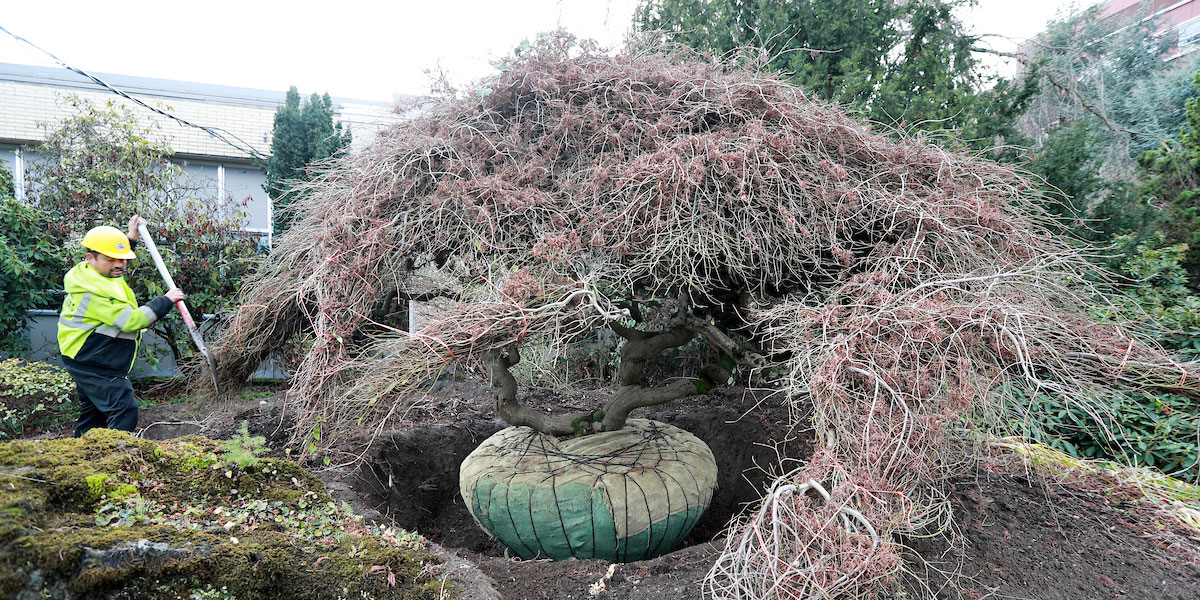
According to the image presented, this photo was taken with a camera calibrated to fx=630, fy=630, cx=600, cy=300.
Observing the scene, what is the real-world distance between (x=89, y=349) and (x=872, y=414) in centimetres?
467

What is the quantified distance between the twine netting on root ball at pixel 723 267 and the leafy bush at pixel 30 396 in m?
2.56

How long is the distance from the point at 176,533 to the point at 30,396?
441 centimetres

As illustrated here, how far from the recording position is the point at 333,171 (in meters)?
3.73

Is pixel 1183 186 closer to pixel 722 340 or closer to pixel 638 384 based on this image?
pixel 722 340

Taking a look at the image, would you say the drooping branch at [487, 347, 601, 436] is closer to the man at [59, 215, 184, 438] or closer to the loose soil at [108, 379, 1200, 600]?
the loose soil at [108, 379, 1200, 600]

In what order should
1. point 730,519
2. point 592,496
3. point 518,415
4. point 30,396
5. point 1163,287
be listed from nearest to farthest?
point 730,519 < point 592,496 < point 518,415 < point 30,396 < point 1163,287

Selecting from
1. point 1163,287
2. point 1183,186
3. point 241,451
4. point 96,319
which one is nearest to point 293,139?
point 96,319

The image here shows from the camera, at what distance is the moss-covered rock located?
2076 mm

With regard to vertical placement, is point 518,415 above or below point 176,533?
below

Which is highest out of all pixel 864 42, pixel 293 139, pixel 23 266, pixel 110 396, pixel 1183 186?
pixel 864 42

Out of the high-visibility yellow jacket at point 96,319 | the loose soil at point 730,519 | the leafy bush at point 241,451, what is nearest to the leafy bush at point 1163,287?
the loose soil at point 730,519

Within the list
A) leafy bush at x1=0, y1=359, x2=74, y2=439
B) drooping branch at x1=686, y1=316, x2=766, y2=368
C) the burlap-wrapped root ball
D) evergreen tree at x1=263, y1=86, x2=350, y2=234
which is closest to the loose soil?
the burlap-wrapped root ball

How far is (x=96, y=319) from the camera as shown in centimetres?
408

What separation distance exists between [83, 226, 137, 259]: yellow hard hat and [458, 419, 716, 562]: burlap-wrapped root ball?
109 inches
